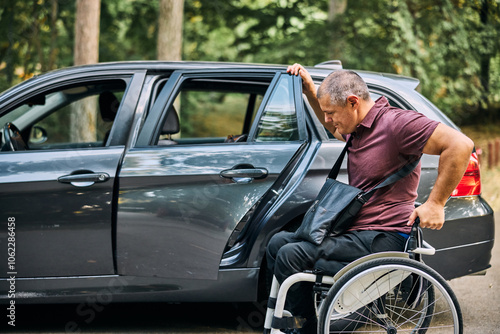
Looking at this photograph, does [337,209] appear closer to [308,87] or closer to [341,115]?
[341,115]

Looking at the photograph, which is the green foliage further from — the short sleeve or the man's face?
the short sleeve

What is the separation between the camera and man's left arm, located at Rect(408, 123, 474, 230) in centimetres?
262

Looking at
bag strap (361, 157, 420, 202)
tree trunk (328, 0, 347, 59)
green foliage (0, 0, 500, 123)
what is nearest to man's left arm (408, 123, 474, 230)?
bag strap (361, 157, 420, 202)

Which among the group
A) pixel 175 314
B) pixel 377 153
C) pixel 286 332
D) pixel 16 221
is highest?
pixel 377 153

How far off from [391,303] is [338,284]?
1.65 ft

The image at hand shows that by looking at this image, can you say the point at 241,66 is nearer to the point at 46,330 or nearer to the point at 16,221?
the point at 16,221

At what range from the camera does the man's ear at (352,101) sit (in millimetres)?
2874

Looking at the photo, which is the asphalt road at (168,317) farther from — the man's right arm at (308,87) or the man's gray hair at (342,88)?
the man's gray hair at (342,88)

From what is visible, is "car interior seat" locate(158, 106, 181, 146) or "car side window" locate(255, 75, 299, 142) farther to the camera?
"car interior seat" locate(158, 106, 181, 146)

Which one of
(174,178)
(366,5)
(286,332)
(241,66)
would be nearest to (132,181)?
(174,178)

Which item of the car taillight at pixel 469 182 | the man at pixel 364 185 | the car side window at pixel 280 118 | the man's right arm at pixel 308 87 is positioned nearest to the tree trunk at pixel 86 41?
the car side window at pixel 280 118

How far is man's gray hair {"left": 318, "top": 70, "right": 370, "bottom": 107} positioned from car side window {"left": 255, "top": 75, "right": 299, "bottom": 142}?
75 cm

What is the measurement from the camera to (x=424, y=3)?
1274cm

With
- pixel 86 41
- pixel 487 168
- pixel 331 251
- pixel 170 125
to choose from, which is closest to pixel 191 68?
pixel 170 125
